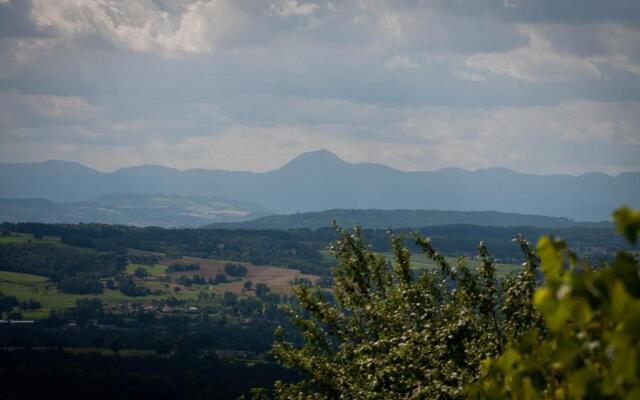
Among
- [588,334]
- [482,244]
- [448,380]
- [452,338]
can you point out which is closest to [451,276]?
[482,244]

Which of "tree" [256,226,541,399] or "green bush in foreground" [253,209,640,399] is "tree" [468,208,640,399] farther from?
"tree" [256,226,541,399]

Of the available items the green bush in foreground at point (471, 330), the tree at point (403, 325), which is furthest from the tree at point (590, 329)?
the tree at point (403, 325)

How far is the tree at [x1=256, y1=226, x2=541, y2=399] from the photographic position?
21.2 metres

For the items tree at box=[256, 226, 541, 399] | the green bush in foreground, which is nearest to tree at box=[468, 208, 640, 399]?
the green bush in foreground

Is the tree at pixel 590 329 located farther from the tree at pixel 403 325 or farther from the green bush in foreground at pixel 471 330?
the tree at pixel 403 325

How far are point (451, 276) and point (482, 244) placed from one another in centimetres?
162

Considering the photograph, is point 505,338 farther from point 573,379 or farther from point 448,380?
point 573,379

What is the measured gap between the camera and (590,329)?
7199mm

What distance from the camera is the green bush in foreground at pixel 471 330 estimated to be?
602cm

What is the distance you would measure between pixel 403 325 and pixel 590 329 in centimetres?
1855

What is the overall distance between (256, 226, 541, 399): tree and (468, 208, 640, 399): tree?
9.39 metres

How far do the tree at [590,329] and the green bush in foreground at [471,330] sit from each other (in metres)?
0.01

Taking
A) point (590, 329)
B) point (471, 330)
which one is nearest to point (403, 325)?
point (471, 330)

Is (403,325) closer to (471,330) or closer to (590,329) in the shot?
(471,330)
